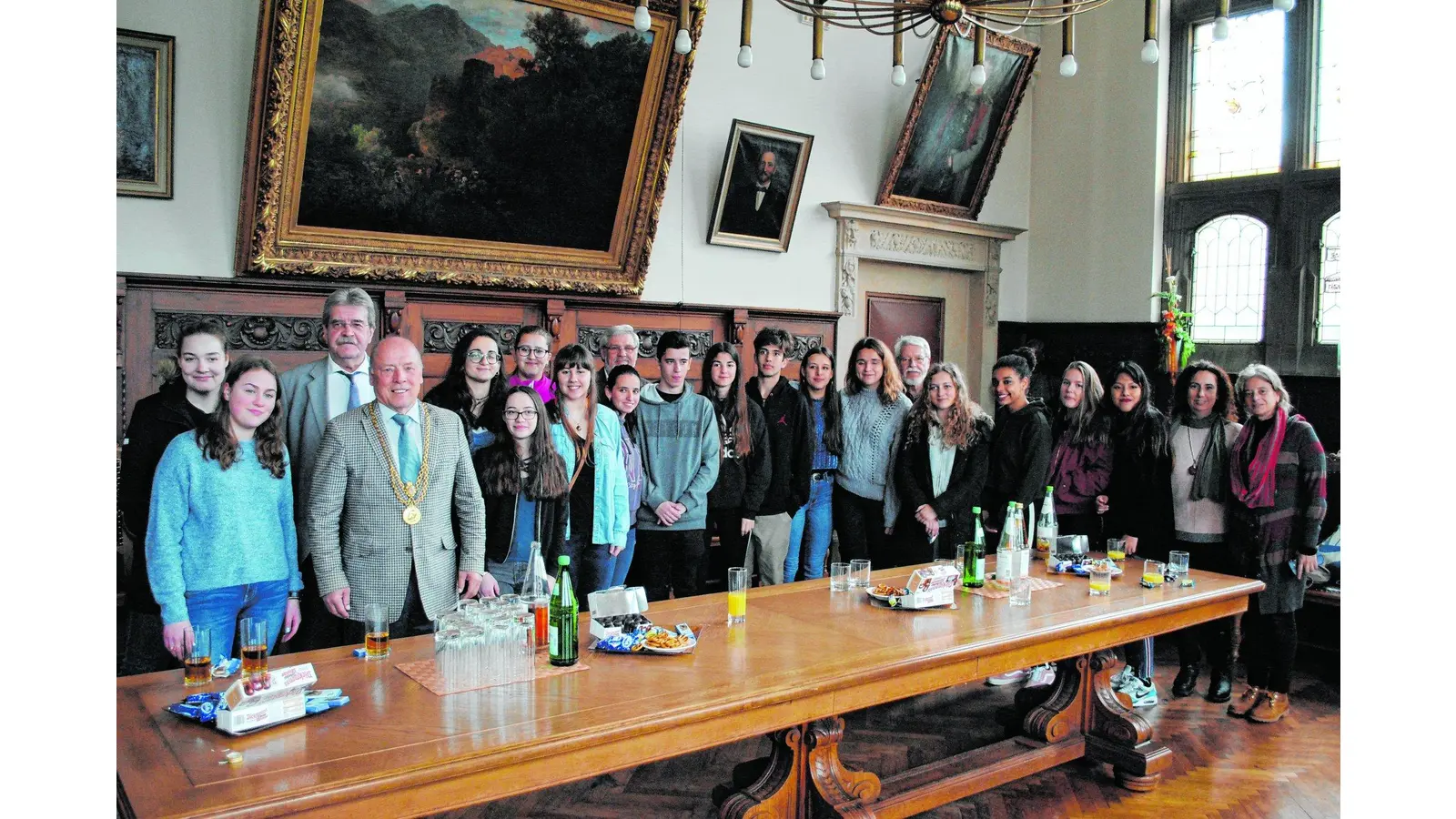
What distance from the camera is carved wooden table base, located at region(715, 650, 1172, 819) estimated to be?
275 centimetres

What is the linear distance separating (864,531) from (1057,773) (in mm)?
1383

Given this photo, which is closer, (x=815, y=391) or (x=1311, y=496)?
(x=1311, y=496)

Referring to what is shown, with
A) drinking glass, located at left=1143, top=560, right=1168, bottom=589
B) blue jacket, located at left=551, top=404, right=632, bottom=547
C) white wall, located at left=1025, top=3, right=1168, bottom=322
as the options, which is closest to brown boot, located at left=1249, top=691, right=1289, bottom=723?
drinking glass, located at left=1143, top=560, right=1168, bottom=589

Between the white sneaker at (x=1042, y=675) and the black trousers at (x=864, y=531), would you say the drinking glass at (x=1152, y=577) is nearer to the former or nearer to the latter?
the white sneaker at (x=1042, y=675)

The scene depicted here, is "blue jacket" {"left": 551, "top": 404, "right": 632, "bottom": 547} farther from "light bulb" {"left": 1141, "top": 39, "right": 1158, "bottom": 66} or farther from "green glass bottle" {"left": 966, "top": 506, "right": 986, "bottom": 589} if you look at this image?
"light bulb" {"left": 1141, "top": 39, "right": 1158, "bottom": 66}

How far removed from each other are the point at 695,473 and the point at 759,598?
110 cm

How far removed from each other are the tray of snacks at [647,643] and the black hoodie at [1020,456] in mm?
2298

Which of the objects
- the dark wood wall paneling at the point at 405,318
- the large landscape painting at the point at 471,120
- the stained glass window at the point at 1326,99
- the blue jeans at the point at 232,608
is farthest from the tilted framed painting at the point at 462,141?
the stained glass window at the point at 1326,99

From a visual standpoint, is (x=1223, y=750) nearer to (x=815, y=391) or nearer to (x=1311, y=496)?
(x=1311, y=496)

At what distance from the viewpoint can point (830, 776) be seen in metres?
2.80

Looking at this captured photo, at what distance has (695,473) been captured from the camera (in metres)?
4.23

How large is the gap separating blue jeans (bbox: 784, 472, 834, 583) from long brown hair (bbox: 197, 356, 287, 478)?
2505mm
